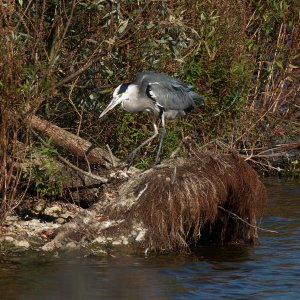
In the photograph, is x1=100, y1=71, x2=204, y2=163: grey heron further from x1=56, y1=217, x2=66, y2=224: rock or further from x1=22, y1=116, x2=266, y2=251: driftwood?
x1=56, y1=217, x2=66, y2=224: rock

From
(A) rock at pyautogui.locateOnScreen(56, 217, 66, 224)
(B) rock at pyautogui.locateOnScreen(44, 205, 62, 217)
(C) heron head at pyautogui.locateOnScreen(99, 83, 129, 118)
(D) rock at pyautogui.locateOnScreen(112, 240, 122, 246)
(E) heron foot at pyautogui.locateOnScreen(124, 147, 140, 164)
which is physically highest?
(C) heron head at pyautogui.locateOnScreen(99, 83, 129, 118)

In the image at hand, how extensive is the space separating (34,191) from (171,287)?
2622mm

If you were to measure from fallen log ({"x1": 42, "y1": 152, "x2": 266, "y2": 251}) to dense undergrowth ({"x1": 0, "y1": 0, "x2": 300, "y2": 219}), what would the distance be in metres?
0.45

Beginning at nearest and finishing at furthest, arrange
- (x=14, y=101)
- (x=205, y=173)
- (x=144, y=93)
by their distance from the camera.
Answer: (x=14, y=101) < (x=205, y=173) < (x=144, y=93)

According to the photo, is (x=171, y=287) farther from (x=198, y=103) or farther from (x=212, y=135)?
(x=212, y=135)

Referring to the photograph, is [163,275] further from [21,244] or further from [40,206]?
[40,206]

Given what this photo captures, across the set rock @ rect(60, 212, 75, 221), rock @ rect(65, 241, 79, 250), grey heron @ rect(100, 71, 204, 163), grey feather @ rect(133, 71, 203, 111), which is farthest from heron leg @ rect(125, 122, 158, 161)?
rock @ rect(65, 241, 79, 250)

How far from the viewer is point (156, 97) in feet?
34.1

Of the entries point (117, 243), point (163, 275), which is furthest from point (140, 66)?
point (163, 275)

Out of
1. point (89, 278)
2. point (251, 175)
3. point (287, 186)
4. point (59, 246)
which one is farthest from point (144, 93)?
point (287, 186)

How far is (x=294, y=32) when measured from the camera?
538 inches

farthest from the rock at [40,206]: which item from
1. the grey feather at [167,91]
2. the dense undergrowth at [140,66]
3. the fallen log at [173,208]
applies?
the grey feather at [167,91]

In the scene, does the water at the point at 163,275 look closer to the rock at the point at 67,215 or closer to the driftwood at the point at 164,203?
the driftwood at the point at 164,203

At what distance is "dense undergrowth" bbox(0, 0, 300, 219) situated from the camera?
860 centimetres
